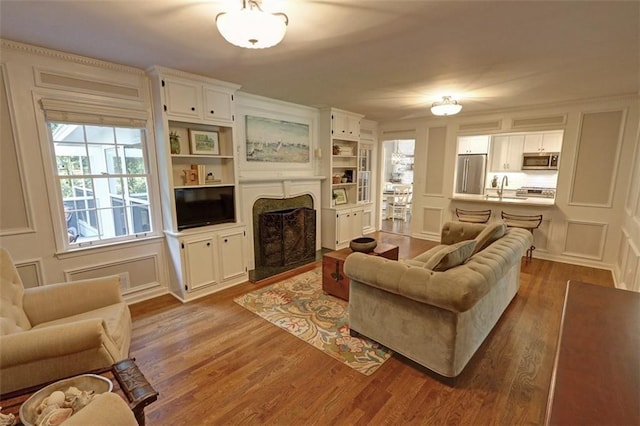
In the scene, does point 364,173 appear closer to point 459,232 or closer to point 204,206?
point 459,232

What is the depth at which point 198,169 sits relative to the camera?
3549mm

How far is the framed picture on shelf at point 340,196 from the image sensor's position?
5613 mm

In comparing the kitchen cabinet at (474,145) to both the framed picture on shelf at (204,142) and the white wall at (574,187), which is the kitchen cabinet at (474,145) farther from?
the framed picture on shelf at (204,142)

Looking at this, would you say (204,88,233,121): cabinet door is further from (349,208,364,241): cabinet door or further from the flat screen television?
(349,208,364,241): cabinet door

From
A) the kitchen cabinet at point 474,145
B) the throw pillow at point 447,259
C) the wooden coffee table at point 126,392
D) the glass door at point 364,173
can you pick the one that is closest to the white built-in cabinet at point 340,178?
the glass door at point 364,173

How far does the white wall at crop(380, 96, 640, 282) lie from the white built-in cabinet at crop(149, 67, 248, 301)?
4065 mm

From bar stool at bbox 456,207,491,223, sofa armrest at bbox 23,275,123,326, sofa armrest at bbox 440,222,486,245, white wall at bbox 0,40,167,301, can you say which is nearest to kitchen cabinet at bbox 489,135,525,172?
bar stool at bbox 456,207,491,223

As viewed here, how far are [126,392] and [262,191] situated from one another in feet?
10.5

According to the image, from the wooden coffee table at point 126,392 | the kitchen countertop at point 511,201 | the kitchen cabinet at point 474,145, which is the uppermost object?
the kitchen cabinet at point 474,145

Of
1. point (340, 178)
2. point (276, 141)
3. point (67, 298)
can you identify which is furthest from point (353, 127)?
point (67, 298)

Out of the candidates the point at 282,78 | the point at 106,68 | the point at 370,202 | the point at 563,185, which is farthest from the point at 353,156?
the point at 106,68

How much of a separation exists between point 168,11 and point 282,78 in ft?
4.99

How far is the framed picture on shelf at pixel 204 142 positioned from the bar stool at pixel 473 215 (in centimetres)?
440

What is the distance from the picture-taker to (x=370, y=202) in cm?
657
